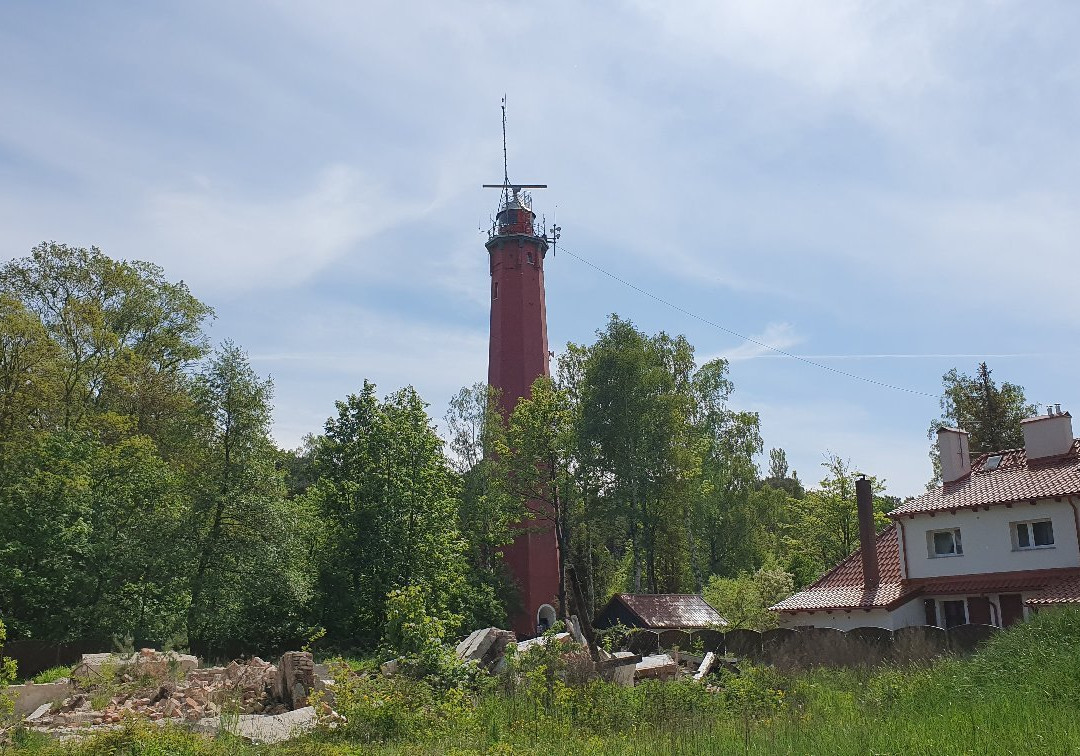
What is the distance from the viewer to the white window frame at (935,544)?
27.4 meters

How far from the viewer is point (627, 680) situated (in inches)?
637

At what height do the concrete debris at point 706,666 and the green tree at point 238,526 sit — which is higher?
the green tree at point 238,526

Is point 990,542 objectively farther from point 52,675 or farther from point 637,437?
point 52,675

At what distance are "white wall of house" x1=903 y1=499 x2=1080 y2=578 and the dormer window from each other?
105 mm

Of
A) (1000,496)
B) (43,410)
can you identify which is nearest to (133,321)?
Answer: (43,410)

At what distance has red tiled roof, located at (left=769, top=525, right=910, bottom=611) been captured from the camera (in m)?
27.2

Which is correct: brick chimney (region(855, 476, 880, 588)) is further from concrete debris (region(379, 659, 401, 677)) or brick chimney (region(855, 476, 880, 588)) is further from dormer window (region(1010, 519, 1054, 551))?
concrete debris (region(379, 659, 401, 677))

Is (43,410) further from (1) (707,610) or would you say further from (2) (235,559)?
(1) (707,610)

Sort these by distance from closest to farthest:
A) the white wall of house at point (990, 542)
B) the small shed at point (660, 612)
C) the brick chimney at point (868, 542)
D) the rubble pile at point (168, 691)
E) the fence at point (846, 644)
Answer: the rubble pile at point (168, 691) < the fence at point (846, 644) < the white wall of house at point (990, 542) < the brick chimney at point (868, 542) < the small shed at point (660, 612)

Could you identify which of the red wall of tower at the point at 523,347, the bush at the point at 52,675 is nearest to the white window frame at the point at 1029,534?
the red wall of tower at the point at 523,347

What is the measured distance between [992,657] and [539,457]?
997 inches

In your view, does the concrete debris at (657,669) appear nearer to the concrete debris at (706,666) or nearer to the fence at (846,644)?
the concrete debris at (706,666)

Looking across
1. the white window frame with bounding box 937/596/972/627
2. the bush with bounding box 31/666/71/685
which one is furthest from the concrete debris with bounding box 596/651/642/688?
the white window frame with bounding box 937/596/972/627

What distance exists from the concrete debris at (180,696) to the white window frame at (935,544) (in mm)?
19703
